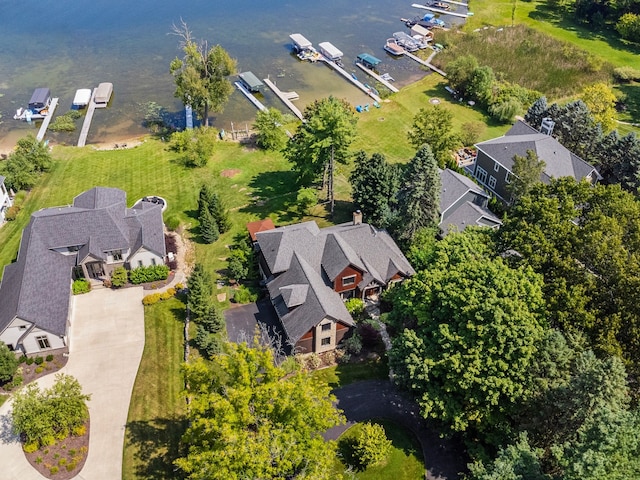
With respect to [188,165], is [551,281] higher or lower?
higher

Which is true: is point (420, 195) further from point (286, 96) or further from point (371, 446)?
point (286, 96)

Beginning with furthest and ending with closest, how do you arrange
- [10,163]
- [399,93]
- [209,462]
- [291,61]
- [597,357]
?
[291,61] → [399,93] → [10,163] → [597,357] → [209,462]

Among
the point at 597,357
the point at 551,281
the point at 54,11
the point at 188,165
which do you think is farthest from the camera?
the point at 54,11

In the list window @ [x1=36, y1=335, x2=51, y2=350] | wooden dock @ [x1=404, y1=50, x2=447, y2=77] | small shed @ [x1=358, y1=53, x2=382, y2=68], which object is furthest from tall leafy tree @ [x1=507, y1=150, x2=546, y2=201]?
small shed @ [x1=358, y1=53, x2=382, y2=68]

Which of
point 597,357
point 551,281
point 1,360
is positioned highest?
point 551,281

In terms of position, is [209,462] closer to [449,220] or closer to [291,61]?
[449,220]

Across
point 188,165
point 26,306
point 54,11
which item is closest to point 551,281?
point 26,306

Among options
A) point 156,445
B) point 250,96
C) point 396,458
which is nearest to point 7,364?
point 156,445
